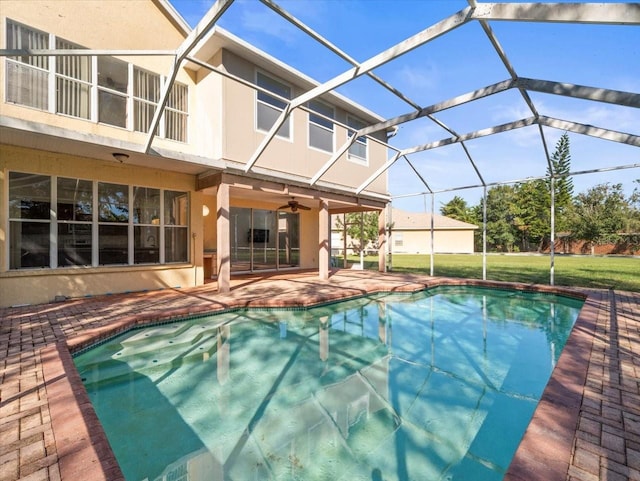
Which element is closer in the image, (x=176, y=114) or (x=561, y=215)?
(x=176, y=114)

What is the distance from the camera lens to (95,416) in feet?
9.04

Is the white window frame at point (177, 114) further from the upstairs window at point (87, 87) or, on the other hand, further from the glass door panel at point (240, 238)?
the glass door panel at point (240, 238)

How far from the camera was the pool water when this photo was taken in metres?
2.75

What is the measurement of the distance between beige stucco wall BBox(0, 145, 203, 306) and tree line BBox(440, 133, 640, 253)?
119ft

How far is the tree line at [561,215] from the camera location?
32.9 metres

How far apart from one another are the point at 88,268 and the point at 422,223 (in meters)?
35.7

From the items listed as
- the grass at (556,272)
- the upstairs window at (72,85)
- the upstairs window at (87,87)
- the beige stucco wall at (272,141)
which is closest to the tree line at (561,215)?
the grass at (556,272)

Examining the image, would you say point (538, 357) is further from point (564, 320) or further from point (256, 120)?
point (256, 120)

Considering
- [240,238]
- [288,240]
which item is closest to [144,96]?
[240,238]

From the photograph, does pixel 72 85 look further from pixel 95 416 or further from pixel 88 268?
pixel 95 416

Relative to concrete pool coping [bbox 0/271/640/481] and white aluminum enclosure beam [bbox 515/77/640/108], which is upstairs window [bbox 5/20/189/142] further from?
white aluminum enclosure beam [bbox 515/77/640/108]

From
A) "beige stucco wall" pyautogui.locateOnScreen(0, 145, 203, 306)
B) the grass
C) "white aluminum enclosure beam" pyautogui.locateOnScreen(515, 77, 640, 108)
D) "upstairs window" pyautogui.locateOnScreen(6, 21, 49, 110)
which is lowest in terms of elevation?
the grass

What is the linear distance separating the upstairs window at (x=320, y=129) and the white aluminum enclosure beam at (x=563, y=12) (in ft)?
23.8

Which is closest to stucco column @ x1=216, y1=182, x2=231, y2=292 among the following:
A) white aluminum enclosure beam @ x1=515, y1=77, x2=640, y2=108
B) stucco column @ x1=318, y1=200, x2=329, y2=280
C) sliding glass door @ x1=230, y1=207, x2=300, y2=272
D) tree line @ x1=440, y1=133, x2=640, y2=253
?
stucco column @ x1=318, y1=200, x2=329, y2=280
